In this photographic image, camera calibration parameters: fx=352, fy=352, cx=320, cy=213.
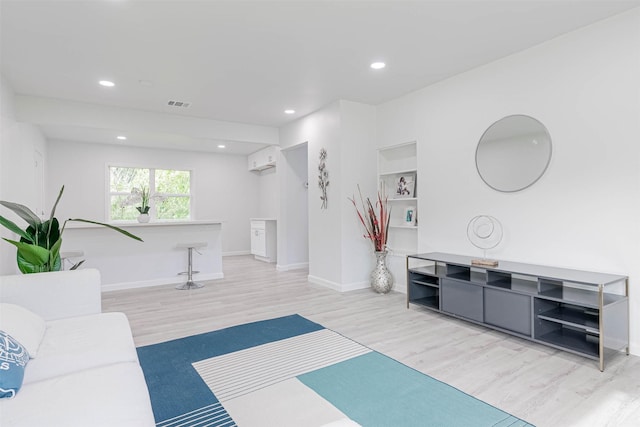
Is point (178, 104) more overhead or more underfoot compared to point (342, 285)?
more overhead

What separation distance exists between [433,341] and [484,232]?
4.33ft

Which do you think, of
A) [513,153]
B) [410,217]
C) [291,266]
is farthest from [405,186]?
[291,266]

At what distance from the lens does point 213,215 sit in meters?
8.43

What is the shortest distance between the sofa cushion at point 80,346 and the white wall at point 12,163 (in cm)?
246

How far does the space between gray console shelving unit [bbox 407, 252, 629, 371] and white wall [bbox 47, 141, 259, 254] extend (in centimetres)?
611

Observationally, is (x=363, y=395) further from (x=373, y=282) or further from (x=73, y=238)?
(x=73, y=238)

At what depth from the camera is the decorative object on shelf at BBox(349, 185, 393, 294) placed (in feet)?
15.0

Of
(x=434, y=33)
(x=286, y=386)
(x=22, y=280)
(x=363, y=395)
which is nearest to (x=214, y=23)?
(x=434, y=33)

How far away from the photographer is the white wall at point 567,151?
2.66 metres

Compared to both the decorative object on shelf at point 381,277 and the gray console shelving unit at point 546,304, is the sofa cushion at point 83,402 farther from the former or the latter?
the decorative object on shelf at point 381,277

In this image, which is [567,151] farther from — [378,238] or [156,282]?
[156,282]

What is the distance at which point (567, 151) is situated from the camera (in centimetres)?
300

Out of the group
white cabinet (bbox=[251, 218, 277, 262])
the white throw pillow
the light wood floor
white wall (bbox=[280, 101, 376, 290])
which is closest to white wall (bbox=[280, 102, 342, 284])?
white wall (bbox=[280, 101, 376, 290])

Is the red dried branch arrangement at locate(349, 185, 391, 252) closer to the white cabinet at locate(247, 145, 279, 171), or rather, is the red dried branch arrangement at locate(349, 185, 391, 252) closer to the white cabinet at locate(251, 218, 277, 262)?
the white cabinet at locate(247, 145, 279, 171)
